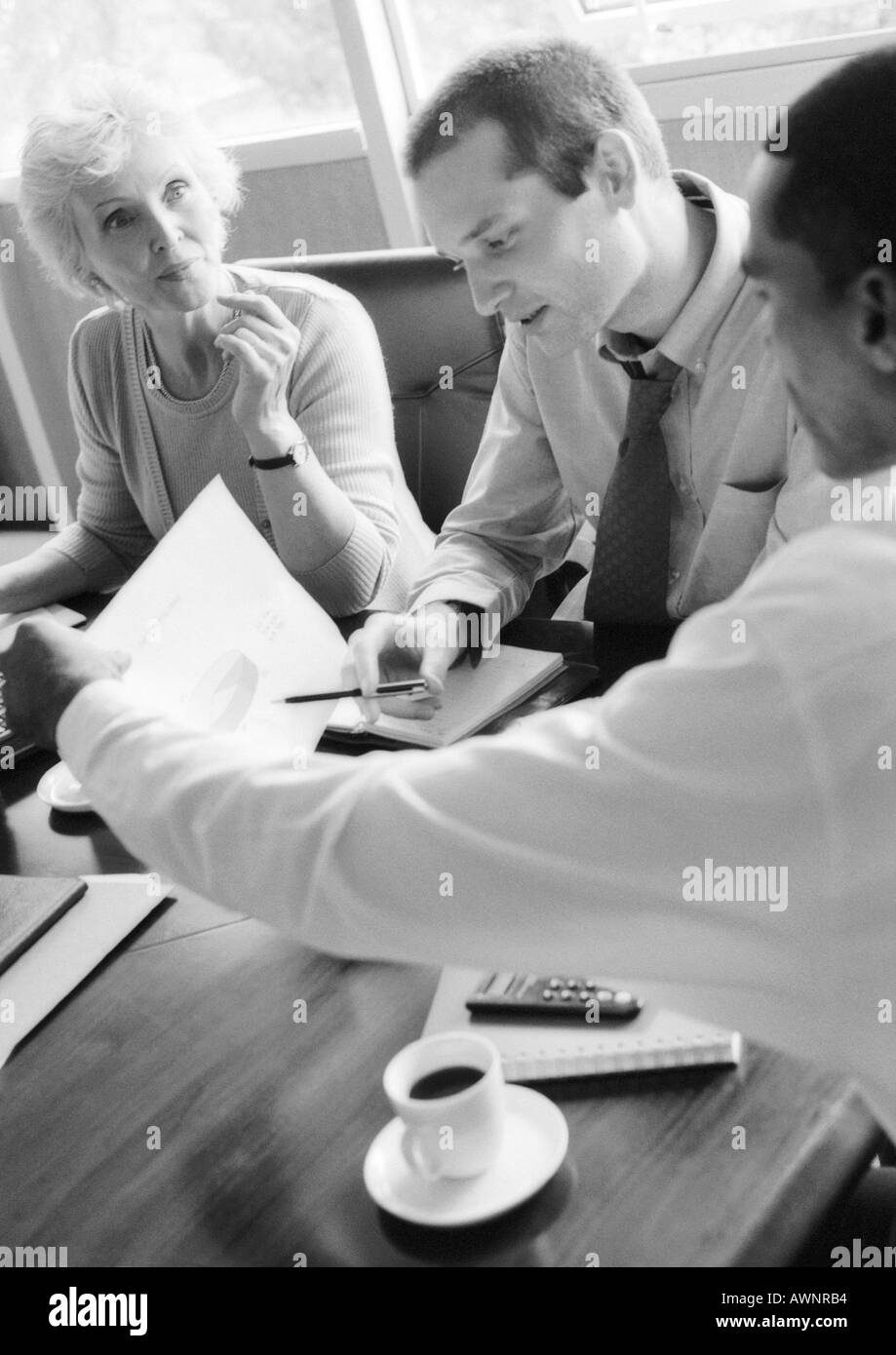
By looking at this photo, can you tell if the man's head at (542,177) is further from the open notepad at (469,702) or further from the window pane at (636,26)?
the window pane at (636,26)

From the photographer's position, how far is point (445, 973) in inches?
36.0

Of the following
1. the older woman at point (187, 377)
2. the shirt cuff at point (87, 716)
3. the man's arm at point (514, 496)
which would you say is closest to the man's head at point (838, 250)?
the shirt cuff at point (87, 716)

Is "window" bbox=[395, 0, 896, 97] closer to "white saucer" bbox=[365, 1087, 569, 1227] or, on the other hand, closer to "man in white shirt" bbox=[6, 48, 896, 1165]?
"man in white shirt" bbox=[6, 48, 896, 1165]

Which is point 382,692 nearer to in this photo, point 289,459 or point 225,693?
point 225,693

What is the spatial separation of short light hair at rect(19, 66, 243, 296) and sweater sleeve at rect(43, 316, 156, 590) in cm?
12

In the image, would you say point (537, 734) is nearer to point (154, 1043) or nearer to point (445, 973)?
point (445, 973)

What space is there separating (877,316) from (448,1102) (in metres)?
0.48

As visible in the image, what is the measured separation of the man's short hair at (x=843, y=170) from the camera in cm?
59

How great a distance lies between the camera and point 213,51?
3.20 metres

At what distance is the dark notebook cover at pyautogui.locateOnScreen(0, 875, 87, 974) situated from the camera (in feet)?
3.33

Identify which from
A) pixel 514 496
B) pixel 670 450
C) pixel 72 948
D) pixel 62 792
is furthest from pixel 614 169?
pixel 72 948

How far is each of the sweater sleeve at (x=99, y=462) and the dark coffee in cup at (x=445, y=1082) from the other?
1.35 metres

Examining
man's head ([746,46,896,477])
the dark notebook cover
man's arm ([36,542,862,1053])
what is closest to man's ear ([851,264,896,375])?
man's head ([746,46,896,477])
